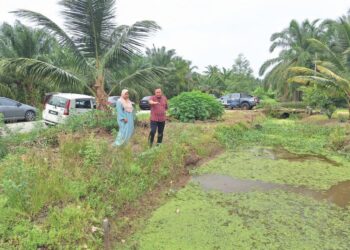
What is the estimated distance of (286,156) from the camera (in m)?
8.18

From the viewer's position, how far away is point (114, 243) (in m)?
3.64

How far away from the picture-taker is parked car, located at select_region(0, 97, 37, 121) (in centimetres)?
1359

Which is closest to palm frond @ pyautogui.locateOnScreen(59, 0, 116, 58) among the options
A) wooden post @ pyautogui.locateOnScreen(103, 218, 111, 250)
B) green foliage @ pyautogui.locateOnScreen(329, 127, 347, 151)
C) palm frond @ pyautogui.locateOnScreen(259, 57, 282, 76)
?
wooden post @ pyautogui.locateOnScreen(103, 218, 111, 250)

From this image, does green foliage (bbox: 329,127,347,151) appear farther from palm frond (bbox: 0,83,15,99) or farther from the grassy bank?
palm frond (bbox: 0,83,15,99)

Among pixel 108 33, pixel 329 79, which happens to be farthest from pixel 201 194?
pixel 329 79

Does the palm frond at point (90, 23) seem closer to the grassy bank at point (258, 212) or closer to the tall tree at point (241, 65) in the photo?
the grassy bank at point (258, 212)

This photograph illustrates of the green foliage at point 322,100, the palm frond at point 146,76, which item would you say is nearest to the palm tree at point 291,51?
the green foliage at point 322,100

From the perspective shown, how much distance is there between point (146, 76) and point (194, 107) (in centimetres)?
331

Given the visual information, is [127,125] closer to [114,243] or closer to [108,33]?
[114,243]

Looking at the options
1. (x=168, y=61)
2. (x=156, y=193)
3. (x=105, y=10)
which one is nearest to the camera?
(x=156, y=193)

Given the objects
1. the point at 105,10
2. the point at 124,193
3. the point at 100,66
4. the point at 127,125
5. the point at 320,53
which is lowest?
the point at 124,193

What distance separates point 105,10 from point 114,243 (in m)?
7.44

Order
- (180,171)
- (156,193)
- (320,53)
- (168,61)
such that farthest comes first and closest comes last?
(168,61)
(320,53)
(180,171)
(156,193)

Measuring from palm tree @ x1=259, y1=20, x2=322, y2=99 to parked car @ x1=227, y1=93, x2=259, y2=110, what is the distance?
3204 mm
